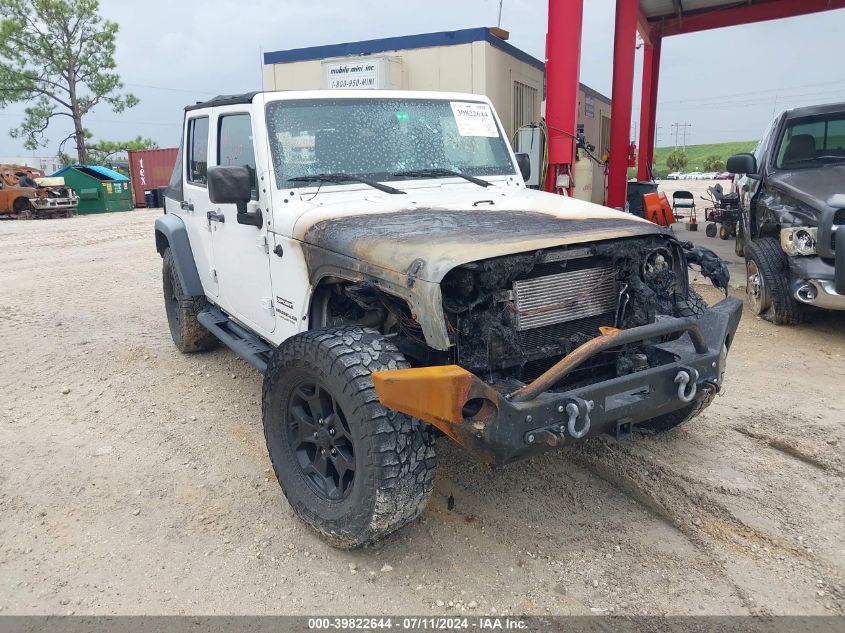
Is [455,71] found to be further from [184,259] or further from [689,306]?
[689,306]

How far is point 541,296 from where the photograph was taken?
110 inches

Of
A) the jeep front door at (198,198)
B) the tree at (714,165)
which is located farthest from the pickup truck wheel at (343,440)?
the tree at (714,165)

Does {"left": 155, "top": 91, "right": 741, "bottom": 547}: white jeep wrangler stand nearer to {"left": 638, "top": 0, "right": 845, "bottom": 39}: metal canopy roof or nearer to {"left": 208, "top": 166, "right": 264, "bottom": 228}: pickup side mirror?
{"left": 208, "top": 166, "right": 264, "bottom": 228}: pickup side mirror

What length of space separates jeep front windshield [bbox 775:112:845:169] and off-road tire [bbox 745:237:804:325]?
1.03 m

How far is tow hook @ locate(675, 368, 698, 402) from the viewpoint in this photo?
2691 millimetres

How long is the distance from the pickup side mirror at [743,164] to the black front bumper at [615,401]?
159 inches

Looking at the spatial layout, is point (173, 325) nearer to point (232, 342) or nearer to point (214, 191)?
point (232, 342)

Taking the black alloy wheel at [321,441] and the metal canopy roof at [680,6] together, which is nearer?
the black alloy wheel at [321,441]

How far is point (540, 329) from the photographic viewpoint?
2.87m

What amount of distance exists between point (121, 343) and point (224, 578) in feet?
13.0

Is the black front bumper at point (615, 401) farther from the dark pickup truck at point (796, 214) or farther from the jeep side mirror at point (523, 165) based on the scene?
the dark pickup truck at point (796, 214)

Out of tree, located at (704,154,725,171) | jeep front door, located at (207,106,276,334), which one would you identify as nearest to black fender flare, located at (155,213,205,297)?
jeep front door, located at (207,106,276,334)

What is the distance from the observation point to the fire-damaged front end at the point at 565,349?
2.35 meters

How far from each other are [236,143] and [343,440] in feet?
6.97
